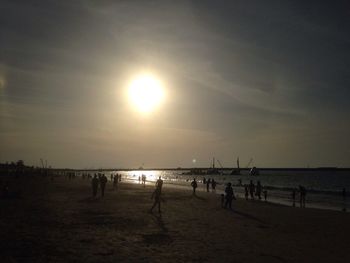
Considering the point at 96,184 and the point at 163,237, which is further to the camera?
the point at 96,184

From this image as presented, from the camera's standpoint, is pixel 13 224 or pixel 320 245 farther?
pixel 13 224

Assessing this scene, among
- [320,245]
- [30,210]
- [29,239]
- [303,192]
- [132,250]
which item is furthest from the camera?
[303,192]

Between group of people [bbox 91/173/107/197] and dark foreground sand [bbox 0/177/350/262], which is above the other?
group of people [bbox 91/173/107/197]

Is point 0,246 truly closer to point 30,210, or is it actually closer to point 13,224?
point 13,224

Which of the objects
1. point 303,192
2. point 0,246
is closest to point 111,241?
point 0,246

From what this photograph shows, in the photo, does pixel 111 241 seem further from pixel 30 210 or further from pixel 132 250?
pixel 30 210

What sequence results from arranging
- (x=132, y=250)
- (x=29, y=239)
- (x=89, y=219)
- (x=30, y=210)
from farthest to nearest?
(x=30, y=210), (x=89, y=219), (x=29, y=239), (x=132, y=250)

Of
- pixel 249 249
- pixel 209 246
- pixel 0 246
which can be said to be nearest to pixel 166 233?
pixel 209 246

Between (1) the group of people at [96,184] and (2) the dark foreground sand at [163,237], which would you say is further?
(1) the group of people at [96,184]

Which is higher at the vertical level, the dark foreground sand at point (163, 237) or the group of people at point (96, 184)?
the group of people at point (96, 184)

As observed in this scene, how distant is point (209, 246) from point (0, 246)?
23.1ft

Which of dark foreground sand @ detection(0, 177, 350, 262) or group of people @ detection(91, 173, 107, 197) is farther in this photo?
group of people @ detection(91, 173, 107, 197)

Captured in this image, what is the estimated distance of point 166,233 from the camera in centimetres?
1677

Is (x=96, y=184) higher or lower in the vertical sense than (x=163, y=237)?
higher
